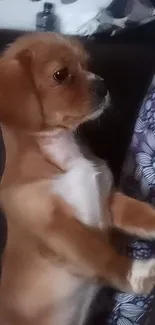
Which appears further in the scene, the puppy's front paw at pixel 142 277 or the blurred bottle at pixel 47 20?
the blurred bottle at pixel 47 20

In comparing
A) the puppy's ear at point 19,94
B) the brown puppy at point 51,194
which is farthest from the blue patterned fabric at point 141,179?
the puppy's ear at point 19,94

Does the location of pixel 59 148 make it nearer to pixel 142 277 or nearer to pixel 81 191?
pixel 81 191

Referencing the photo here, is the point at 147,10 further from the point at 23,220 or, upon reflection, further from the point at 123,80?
the point at 23,220

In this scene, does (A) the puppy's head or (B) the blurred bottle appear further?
(B) the blurred bottle

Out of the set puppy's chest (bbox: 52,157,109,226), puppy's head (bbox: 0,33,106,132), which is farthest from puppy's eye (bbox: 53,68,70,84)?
puppy's chest (bbox: 52,157,109,226)

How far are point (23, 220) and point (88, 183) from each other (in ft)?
0.29

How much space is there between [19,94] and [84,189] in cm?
14

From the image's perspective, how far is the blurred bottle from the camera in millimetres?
894

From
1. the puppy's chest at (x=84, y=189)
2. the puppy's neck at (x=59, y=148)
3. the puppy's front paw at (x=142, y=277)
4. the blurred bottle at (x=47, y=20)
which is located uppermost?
the blurred bottle at (x=47, y=20)

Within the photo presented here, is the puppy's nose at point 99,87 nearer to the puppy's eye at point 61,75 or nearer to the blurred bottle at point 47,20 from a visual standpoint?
the puppy's eye at point 61,75

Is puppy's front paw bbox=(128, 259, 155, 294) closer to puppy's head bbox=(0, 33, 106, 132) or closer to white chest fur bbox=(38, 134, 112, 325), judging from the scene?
white chest fur bbox=(38, 134, 112, 325)

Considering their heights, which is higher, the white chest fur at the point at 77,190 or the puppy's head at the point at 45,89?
the puppy's head at the point at 45,89

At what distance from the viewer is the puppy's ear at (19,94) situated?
73 cm

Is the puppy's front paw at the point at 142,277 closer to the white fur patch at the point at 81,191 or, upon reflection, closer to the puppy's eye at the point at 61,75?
the white fur patch at the point at 81,191
